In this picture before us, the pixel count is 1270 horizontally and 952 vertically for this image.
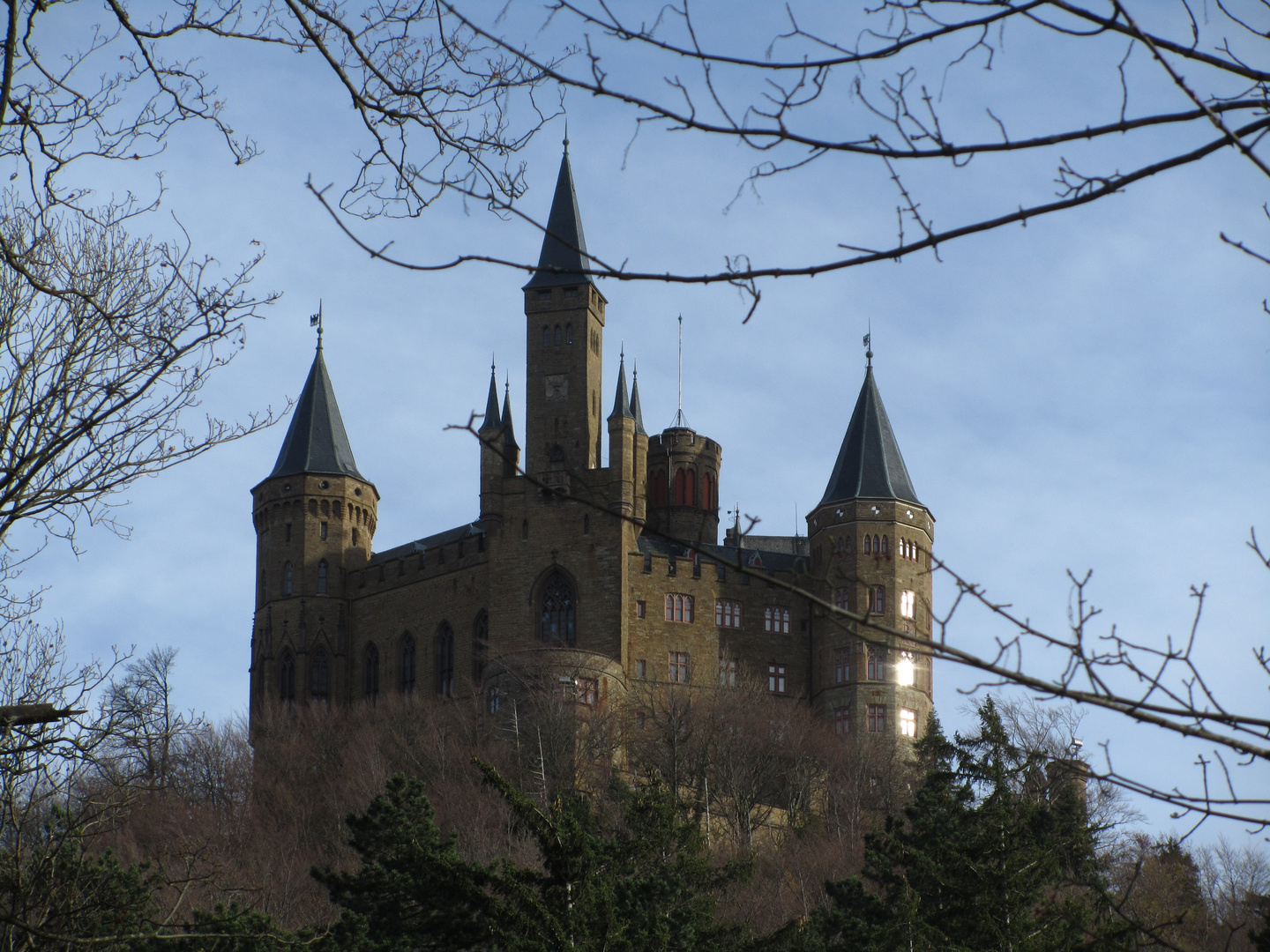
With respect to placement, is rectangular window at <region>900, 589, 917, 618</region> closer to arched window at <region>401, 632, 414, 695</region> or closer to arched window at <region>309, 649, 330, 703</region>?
arched window at <region>401, 632, 414, 695</region>

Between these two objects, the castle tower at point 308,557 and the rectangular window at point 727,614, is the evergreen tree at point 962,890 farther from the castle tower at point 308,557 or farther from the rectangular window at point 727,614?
the castle tower at point 308,557

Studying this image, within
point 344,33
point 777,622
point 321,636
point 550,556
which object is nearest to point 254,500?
point 321,636

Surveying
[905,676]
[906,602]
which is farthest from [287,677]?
[906,602]

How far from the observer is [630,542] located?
216ft

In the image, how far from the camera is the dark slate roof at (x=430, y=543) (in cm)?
6819

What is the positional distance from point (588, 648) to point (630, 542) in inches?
196

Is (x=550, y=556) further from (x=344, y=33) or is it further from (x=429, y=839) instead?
(x=344, y=33)

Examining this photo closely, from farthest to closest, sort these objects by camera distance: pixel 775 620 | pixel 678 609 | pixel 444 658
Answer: pixel 444 658
pixel 775 620
pixel 678 609

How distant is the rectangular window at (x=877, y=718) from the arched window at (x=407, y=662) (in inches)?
659

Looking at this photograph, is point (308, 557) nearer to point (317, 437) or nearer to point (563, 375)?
point (317, 437)

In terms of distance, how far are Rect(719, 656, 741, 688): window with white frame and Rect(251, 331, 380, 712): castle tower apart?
47.1ft

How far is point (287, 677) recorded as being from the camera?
222 ft

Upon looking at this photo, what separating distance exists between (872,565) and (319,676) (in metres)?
21.0

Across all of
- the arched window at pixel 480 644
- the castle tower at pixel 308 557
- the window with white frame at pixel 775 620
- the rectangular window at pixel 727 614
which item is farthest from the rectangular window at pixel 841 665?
the castle tower at pixel 308 557
